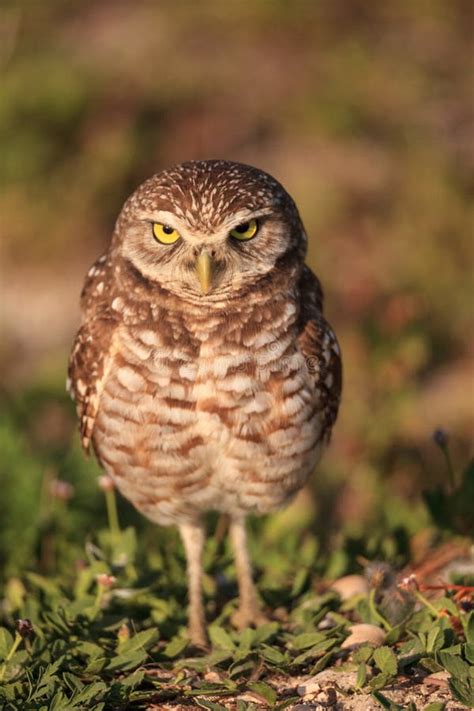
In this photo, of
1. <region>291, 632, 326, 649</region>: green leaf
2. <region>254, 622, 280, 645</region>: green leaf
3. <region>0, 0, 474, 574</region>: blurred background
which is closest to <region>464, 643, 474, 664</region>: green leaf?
<region>291, 632, 326, 649</region>: green leaf

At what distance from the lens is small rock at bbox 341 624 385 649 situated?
333 cm

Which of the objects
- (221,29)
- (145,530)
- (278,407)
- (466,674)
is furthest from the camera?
(221,29)

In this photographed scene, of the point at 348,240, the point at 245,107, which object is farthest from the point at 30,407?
the point at 245,107

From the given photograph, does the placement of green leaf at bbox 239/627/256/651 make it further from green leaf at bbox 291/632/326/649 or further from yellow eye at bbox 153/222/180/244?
yellow eye at bbox 153/222/180/244

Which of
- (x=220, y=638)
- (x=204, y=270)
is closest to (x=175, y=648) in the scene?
(x=220, y=638)

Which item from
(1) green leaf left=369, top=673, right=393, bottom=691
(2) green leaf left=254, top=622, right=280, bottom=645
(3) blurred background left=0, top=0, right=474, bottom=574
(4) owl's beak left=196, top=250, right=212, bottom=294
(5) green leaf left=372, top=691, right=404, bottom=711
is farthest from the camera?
(3) blurred background left=0, top=0, right=474, bottom=574

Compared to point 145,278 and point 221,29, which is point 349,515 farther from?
point 221,29

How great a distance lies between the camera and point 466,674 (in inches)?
117

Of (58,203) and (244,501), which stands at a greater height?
(58,203)

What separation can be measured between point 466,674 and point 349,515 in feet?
9.23

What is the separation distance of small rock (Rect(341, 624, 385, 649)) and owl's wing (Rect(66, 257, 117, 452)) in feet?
3.60

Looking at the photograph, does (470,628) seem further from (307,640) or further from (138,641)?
(138,641)

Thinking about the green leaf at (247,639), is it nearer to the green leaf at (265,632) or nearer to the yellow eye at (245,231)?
the green leaf at (265,632)

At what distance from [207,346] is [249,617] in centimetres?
103
